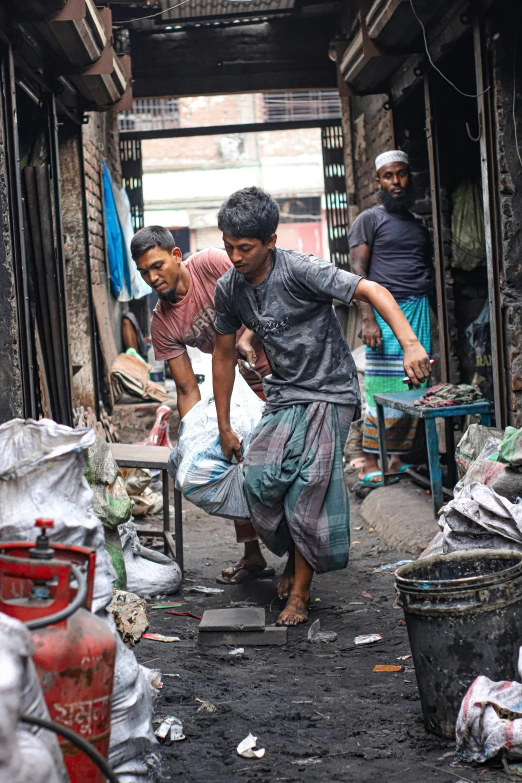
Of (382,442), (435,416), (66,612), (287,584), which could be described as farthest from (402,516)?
(66,612)

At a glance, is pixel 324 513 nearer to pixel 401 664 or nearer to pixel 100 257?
pixel 401 664

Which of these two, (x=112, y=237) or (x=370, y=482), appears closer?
(x=370, y=482)

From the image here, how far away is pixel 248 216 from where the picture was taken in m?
4.14

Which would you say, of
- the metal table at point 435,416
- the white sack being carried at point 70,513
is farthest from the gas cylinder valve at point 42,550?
the metal table at point 435,416

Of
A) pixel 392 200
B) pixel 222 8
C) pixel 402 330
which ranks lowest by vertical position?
pixel 402 330

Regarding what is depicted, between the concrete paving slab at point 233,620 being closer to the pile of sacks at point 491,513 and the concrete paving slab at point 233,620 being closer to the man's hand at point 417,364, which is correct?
the pile of sacks at point 491,513

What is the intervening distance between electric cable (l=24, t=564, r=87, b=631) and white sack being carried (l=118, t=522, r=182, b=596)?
9.69 ft

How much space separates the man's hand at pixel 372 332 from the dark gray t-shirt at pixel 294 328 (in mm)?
2443

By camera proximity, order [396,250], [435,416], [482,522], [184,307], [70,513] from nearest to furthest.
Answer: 1. [70,513]
2. [482,522]
3. [184,307]
4. [435,416]
5. [396,250]

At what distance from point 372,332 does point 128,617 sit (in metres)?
3.79

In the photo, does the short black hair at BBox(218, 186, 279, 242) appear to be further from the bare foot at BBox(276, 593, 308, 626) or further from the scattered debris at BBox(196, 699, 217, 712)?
the scattered debris at BBox(196, 699, 217, 712)

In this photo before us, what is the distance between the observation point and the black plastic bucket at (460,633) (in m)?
2.87

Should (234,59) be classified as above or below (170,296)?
above

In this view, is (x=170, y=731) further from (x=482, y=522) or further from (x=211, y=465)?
(x=211, y=465)
